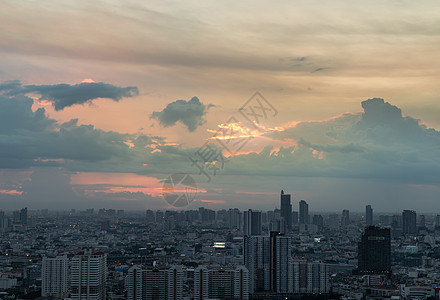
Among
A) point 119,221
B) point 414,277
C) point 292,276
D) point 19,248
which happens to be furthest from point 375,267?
point 119,221

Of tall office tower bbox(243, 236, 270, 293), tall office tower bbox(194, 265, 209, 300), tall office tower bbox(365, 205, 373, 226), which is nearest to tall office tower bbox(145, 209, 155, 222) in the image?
tall office tower bbox(365, 205, 373, 226)

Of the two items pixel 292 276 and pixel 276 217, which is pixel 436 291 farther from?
pixel 276 217

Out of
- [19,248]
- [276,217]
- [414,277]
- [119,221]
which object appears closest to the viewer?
[414,277]

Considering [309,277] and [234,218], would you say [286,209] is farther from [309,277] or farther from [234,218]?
[309,277]

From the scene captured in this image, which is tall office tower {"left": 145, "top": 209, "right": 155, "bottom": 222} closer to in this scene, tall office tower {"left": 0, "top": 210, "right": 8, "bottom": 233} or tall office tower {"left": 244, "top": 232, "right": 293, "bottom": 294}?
tall office tower {"left": 0, "top": 210, "right": 8, "bottom": 233}

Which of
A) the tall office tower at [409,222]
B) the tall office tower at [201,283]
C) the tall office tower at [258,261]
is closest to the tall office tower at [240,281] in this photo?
the tall office tower at [201,283]

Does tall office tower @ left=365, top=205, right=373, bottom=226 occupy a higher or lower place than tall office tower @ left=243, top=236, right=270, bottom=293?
higher

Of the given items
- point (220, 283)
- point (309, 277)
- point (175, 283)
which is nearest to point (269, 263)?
point (309, 277)
